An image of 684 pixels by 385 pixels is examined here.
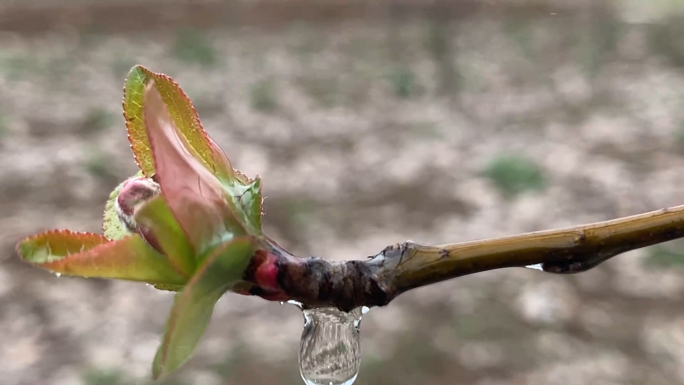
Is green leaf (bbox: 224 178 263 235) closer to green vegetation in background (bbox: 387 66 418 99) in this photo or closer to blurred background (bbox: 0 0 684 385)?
blurred background (bbox: 0 0 684 385)

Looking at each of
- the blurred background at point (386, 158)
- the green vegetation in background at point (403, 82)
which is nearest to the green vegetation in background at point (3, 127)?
the blurred background at point (386, 158)

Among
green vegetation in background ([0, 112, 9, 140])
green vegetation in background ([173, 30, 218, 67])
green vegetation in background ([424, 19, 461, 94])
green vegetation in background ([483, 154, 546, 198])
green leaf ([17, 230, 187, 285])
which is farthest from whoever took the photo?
green vegetation in background ([173, 30, 218, 67])

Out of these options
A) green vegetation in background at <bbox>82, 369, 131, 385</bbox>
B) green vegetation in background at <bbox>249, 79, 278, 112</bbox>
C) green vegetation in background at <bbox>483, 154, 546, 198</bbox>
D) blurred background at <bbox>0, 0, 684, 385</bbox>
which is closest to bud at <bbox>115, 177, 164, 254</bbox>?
blurred background at <bbox>0, 0, 684, 385</bbox>

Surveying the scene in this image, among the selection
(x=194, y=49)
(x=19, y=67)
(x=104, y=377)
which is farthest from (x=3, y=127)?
(x=104, y=377)

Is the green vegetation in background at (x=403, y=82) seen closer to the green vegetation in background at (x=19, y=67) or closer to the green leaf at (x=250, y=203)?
the green vegetation in background at (x=19, y=67)

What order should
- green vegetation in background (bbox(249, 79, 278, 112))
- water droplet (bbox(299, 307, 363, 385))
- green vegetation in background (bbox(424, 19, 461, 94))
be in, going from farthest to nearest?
green vegetation in background (bbox(424, 19, 461, 94)) → green vegetation in background (bbox(249, 79, 278, 112)) → water droplet (bbox(299, 307, 363, 385))

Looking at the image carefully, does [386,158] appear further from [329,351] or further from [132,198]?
[132,198]
